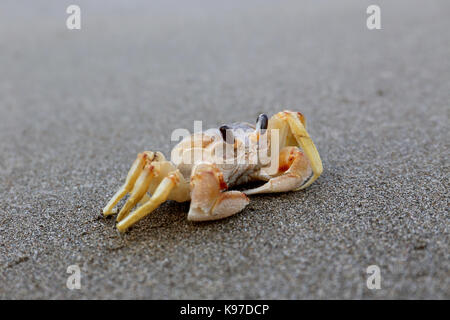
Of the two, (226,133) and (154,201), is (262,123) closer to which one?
(226,133)

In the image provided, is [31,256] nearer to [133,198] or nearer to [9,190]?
[133,198]

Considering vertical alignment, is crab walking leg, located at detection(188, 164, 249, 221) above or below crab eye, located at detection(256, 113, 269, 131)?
below

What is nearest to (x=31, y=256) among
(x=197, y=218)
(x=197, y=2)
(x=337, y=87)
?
(x=197, y=218)

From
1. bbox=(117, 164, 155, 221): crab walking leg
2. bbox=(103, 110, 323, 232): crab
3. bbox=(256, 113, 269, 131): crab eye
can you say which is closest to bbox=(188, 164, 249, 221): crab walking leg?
bbox=(103, 110, 323, 232): crab

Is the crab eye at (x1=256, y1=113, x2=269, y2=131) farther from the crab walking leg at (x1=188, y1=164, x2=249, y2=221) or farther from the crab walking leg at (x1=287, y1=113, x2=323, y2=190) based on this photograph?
the crab walking leg at (x1=188, y1=164, x2=249, y2=221)

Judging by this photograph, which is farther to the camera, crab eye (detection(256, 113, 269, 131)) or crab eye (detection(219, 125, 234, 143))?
crab eye (detection(256, 113, 269, 131))

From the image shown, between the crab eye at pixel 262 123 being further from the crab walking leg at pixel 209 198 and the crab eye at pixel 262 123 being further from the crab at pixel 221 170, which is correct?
the crab walking leg at pixel 209 198

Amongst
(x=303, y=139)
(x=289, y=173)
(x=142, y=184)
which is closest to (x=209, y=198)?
(x=142, y=184)
